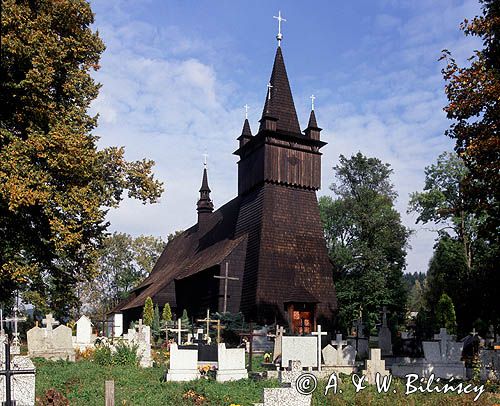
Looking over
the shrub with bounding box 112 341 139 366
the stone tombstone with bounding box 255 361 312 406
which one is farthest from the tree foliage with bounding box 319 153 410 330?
the stone tombstone with bounding box 255 361 312 406

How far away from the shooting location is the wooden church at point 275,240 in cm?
→ 3036

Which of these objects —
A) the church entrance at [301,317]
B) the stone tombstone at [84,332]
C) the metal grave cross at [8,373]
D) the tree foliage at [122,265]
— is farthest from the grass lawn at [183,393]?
the tree foliage at [122,265]

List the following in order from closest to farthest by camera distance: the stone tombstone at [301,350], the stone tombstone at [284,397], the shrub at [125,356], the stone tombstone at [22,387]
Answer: the stone tombstone at [22,387] < the stone tombstone at [284,397] < the stone tombstone at [301,350] < the shrub at [125,356]

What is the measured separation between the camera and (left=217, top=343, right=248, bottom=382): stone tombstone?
1516cm

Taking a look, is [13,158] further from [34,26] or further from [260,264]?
[260,264]

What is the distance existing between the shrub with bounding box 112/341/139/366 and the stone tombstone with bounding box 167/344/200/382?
3.01 m

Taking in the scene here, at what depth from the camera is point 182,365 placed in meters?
15.1

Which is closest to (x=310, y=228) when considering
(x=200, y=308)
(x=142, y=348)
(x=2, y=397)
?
(x=200, y=308)

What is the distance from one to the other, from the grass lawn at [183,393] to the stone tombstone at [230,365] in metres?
0.65

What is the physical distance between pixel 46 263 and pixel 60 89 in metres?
5.62

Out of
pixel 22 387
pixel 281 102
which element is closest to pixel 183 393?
pixel 22 387

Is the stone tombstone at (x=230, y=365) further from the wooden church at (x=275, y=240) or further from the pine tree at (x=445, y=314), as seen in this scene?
the pine tree at (x=445, y=314)

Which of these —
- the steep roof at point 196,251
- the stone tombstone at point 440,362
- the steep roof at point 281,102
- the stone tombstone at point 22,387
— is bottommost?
the stone tombstone at point 440,362

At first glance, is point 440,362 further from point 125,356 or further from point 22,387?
point 22,387
